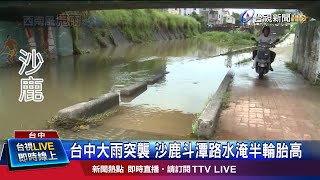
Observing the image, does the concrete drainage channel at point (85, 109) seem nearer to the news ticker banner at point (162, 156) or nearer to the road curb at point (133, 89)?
the road curb at point (133, 89)

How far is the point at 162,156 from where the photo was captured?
13.4 ft

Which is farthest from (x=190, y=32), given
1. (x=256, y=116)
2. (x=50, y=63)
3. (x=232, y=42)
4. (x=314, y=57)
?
(x=256, y=116)

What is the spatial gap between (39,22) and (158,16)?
28.1 meters

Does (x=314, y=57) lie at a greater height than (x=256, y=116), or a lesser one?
greater

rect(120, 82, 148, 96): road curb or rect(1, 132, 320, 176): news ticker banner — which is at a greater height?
rect(1, 132, 320, 176): news ticker banner

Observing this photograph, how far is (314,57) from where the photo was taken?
10164 millimetres

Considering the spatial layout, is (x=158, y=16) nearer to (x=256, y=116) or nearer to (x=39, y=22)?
(x=39, y=22)

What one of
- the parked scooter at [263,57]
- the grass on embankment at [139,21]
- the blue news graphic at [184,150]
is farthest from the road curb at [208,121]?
the grass on embankment at [139,21]

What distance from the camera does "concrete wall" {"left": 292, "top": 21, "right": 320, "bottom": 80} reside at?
1010 cm
